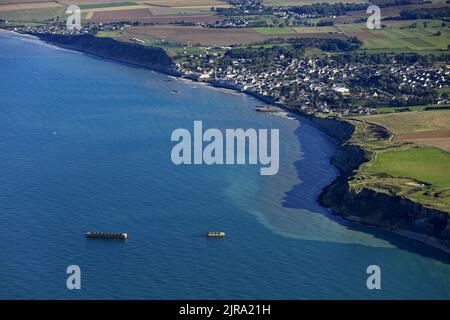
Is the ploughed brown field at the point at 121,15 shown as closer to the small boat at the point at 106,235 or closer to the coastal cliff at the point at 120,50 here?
the coastal cliff at the point at 120,50

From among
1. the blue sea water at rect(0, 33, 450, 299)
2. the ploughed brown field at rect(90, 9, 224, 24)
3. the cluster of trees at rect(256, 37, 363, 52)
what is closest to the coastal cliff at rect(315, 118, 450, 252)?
the blue sea water at rect(0, 33, 450, 299)

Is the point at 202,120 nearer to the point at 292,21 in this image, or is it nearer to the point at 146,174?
the point at 146,174

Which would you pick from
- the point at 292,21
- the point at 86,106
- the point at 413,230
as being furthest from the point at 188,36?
the point at 413,230

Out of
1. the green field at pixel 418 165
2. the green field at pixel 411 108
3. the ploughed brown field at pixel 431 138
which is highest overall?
the green field at pixel 411 108

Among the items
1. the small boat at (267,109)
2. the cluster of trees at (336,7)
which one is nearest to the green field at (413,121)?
the small boat at (267,109)

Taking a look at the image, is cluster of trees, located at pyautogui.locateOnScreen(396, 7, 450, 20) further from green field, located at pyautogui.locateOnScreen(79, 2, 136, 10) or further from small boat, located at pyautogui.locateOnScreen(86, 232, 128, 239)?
small boat, located at pyautogui.locateOnScreen(86, 232, 128, 239)
